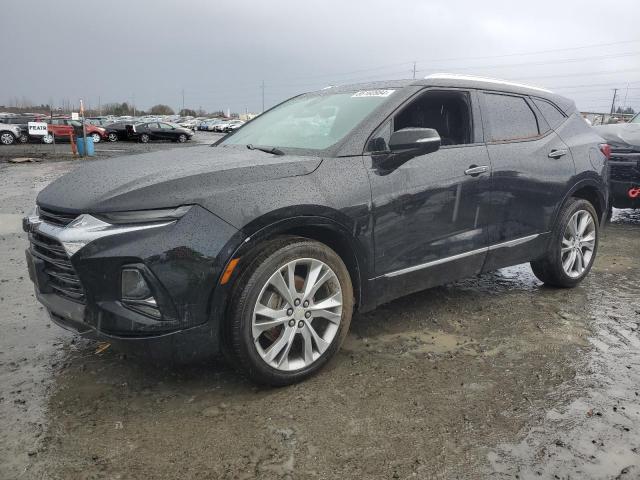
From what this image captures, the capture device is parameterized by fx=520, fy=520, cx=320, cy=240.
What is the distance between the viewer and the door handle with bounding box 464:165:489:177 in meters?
3.60

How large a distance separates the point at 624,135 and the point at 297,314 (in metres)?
6.93

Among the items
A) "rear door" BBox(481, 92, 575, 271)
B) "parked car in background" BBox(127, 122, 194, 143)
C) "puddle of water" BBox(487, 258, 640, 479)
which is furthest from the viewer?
"parked car in background" BBox(127, 122, 194, 143)

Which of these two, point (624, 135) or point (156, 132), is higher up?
point (156, 132)

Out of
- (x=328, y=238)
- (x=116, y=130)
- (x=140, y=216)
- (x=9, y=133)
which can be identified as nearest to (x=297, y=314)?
(x=328, y=238)

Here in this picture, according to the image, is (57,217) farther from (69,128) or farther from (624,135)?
(69,128)

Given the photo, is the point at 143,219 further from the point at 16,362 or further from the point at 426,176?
the point at 426,176

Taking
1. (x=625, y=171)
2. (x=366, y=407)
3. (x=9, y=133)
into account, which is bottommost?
(x=366, y=407)

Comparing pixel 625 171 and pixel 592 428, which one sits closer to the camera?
pixel 592 428

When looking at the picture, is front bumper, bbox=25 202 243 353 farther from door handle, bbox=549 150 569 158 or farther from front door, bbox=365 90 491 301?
door handle, bbox=549 150 569 158

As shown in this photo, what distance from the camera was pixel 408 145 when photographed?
10.3ft

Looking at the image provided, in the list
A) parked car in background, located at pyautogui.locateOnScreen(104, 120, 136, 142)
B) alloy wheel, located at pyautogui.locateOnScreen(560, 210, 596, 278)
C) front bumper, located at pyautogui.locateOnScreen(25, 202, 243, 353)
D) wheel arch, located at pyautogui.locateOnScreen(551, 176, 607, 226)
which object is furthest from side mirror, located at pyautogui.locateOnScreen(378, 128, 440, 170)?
parked car in background, located at pyautogui.locateOnScreen(104, 120, 136, 142)

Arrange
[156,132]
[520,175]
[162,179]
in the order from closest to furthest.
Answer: [162,179], [520,175], [156,132]

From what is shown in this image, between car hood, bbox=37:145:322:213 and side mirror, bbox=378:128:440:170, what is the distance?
473 millimetres

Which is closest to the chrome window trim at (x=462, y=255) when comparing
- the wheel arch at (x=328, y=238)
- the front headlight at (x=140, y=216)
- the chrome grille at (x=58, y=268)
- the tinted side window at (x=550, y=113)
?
the wheel arch at (x=328, y=238)
